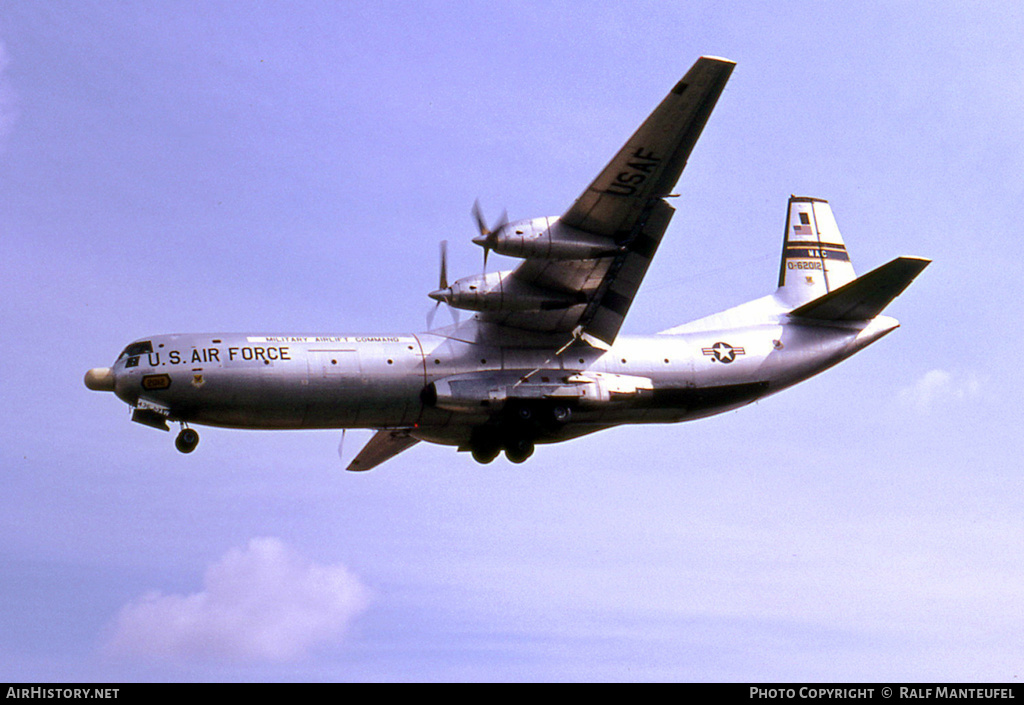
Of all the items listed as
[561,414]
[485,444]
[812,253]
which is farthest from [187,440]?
[812,253]

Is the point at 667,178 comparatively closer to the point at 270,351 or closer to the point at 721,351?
the point at 721,351

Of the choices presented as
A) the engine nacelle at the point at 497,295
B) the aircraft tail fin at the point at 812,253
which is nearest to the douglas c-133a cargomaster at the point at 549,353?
the engine nacelle at the point at 497,295

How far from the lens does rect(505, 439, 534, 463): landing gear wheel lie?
78.1 feet

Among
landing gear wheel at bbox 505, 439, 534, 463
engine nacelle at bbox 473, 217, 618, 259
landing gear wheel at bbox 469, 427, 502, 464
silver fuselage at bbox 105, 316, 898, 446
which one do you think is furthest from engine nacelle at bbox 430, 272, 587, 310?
landing gear wheel at bbox 469, 427, 502, 464

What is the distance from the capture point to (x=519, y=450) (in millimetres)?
23844

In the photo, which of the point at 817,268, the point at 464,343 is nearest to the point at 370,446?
the point at 464,343

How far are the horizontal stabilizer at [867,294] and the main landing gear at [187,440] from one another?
12686mm

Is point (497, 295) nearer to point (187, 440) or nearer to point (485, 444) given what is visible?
point (485, 444)

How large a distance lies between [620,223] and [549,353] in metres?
3.30

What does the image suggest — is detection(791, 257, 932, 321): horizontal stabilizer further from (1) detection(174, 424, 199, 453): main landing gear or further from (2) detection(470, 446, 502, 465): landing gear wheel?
(1) detection(174, 424, 199, 453): main landing gear

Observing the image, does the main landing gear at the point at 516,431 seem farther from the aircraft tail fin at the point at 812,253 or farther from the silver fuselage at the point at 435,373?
the aircraft tail fin at the point at 812,253

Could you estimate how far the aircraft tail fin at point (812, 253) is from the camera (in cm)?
2753

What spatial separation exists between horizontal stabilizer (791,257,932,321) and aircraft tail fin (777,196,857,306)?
1.22 metres
